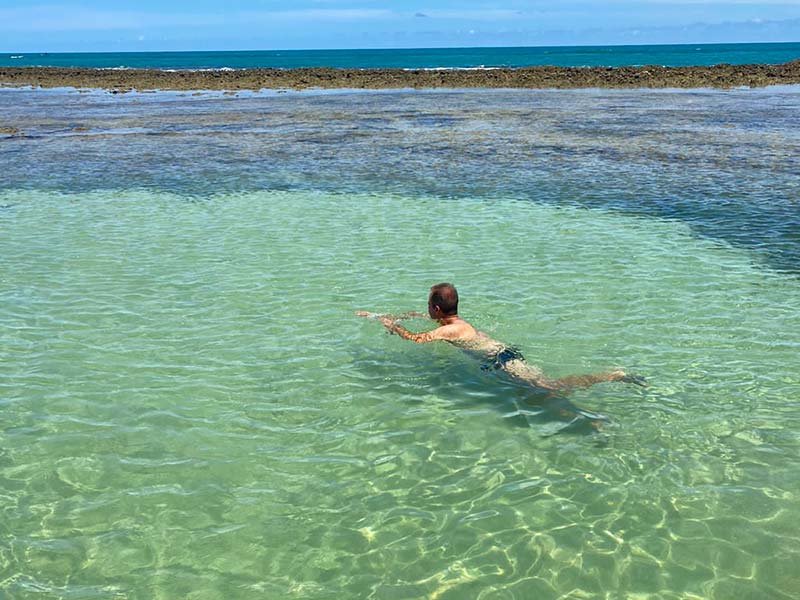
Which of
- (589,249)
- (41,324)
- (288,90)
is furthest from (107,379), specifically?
(288,90)

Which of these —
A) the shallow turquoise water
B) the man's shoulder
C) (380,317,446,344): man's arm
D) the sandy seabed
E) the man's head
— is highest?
the sandy seabed

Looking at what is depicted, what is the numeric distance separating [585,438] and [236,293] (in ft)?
23.1

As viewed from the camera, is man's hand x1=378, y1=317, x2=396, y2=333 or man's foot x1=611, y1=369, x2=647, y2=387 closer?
man's foot x1=611, y1=369, x2=647, y2=387

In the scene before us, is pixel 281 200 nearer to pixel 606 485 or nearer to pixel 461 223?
pixel 461 223

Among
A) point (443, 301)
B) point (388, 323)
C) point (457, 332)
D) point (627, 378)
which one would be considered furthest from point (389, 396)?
point (627, 378)

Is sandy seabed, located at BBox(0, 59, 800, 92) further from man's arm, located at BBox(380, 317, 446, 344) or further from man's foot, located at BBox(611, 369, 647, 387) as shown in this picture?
man's foot, located at BBox(611, 369, 647, 387)

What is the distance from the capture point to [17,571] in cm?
589

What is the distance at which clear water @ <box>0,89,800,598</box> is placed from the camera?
604 centimetres

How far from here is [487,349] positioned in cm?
954

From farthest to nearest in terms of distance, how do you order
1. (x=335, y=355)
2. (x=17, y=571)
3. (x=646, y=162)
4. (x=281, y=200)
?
(x=646, y=162) < (x=281, y=200) < (x=335, y=355) < (x=17, y=571)

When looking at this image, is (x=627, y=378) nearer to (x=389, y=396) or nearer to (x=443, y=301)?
(x=443, y=301)

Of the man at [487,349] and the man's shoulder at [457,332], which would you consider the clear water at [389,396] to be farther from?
the man's shoulder at [457,332]

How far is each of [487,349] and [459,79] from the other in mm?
73848

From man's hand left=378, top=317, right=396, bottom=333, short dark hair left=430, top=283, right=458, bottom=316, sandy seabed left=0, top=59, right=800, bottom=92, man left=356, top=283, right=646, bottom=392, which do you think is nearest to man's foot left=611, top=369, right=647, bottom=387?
man left=356, top=283, right=646, bottom=392
